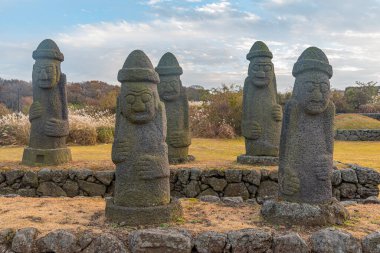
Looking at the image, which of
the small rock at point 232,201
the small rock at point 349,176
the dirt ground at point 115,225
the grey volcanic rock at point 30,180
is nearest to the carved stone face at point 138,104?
the dirt ground at point 115,225

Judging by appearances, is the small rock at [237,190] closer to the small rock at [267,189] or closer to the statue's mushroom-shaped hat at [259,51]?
the small rock at [267,189]

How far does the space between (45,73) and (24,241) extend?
5727mm

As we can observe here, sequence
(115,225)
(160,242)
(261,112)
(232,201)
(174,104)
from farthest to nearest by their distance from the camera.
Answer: (174,104), (261,112), (232,201), (115,225), (160,242)

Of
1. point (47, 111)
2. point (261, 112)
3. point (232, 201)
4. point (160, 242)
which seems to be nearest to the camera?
point (160, 242)

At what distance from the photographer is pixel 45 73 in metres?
9.97

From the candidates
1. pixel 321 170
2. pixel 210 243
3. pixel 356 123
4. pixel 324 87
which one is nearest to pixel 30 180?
pixel 210 243

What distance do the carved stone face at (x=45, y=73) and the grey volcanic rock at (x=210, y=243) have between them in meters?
6.49

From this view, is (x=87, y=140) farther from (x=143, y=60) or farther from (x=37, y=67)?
(x=143, y=60)

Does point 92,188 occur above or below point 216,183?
below

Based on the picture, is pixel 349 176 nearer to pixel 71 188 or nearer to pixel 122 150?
pixel 122 150

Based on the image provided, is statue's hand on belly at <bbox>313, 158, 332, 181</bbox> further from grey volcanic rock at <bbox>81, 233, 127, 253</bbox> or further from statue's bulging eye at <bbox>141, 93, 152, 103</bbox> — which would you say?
grey volcanic rock at <bbox>81, 233, 127, 253</bbox>

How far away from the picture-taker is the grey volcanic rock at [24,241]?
16.4 ft

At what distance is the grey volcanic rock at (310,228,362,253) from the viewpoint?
492 cm

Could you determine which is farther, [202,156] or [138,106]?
[202,156]
